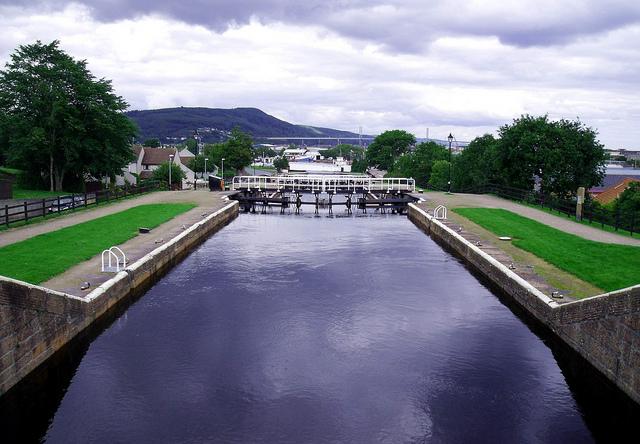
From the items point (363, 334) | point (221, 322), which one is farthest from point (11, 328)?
point (363, 334)

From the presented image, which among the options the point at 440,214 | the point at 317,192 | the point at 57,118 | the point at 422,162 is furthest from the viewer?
the point at 422,162

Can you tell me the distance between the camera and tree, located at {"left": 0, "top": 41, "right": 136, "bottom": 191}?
184 ft

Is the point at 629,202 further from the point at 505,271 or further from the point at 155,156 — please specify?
the point at 155,156

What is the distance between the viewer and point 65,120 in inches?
2205

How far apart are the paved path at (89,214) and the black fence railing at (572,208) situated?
29.3 metres

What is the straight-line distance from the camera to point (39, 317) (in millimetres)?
16531

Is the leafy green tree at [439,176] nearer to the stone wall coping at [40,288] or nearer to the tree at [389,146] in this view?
the tree at [389,146]

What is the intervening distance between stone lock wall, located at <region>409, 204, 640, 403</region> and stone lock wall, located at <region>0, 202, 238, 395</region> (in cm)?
1574

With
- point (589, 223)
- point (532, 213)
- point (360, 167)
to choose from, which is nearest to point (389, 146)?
point (360, 167)

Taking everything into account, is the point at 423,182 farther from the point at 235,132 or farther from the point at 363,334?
the point at 363,334

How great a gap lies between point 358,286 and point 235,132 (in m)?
101

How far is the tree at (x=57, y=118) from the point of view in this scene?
5606cm

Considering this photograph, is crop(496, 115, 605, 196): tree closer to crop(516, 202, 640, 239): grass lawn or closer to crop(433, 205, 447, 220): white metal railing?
crop(516, 202, 640, 239): grass lawn

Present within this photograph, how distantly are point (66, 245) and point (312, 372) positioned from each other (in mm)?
16215
